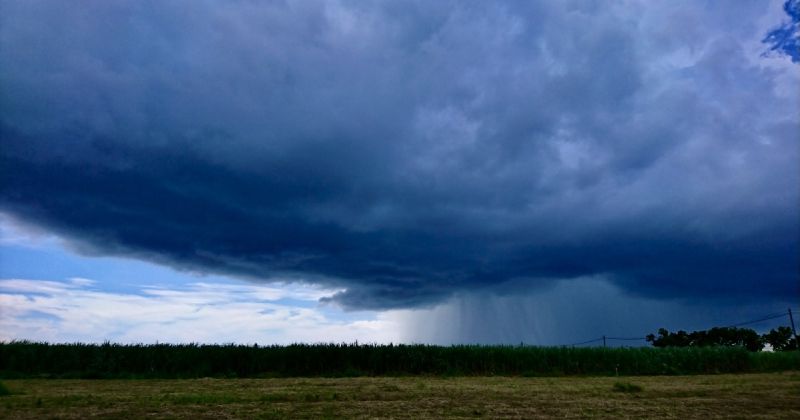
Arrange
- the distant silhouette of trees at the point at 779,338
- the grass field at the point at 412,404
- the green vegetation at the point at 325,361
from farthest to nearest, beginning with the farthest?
the distant silhouette of trees at the point at 779,338 → the green vegetation at the point at 325,361 → the grass field at the point at 412,404

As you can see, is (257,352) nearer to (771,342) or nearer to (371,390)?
(371,390)

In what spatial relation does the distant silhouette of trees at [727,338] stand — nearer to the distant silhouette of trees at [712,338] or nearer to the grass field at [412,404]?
the distant silhouette of trees at [712,338]

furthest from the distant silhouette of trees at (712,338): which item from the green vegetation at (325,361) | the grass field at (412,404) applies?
the grass field at (412,404)

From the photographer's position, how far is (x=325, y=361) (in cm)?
3512

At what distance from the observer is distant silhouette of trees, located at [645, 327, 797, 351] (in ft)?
253

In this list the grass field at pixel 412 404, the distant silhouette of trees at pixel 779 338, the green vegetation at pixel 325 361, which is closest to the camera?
the grass field at pixel 412 404

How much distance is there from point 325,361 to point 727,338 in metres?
71.3

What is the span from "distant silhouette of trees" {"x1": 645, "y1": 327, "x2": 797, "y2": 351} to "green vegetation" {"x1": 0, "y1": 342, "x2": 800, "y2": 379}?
42.6 m

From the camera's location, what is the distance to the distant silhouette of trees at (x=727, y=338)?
7700cm

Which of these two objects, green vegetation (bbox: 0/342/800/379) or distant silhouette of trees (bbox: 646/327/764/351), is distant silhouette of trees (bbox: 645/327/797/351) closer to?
distant silhouette of trees (bbox: 646/327/764/351)

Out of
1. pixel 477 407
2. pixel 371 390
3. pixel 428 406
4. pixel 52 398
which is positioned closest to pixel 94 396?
pixel 52 398

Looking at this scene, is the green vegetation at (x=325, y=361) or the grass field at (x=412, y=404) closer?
the grass field at (x=412, y=404)

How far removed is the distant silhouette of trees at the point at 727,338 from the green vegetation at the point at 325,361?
42.6 meters

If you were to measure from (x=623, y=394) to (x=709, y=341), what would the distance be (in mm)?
72744
